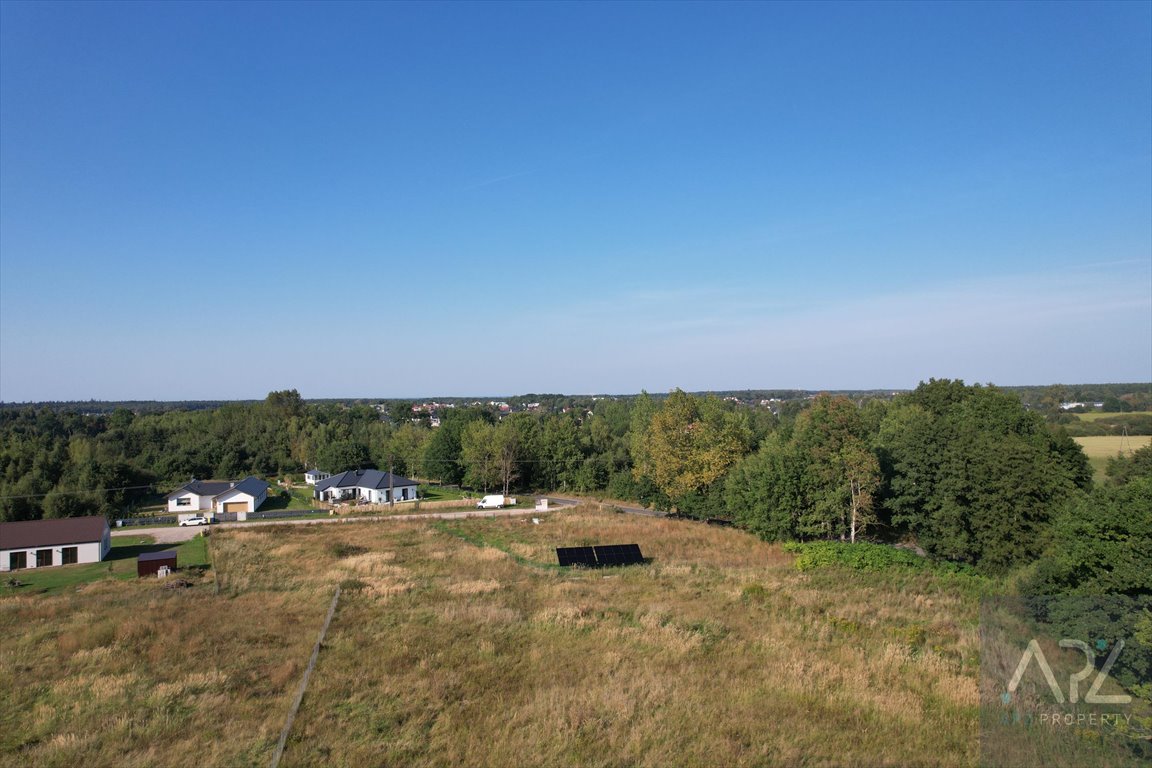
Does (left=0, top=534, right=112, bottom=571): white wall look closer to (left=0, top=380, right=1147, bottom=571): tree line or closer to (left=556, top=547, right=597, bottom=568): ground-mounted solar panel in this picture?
(left=0, top=380, right=1147, bottom=571): tree line

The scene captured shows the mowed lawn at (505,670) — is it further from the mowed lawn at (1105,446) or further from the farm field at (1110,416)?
the farm field at (1110,416)

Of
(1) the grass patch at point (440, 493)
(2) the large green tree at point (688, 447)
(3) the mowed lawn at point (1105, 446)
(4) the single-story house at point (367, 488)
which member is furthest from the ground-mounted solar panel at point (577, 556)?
(3) the mowed lawn at point (1105, 446)

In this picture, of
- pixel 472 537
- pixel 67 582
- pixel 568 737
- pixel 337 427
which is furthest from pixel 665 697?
pixel 337 427

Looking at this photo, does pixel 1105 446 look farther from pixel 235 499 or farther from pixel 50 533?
pixel 50 533

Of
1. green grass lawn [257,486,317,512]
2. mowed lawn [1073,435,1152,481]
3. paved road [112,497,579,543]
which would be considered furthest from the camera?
green grass lawn [257,486,317,512]

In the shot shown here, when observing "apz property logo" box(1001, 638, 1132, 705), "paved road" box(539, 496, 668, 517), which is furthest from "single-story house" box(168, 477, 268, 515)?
"apz property logo" box(1001, 638, 1132, 705)

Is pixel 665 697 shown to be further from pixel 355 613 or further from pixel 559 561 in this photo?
pixel 559 561
